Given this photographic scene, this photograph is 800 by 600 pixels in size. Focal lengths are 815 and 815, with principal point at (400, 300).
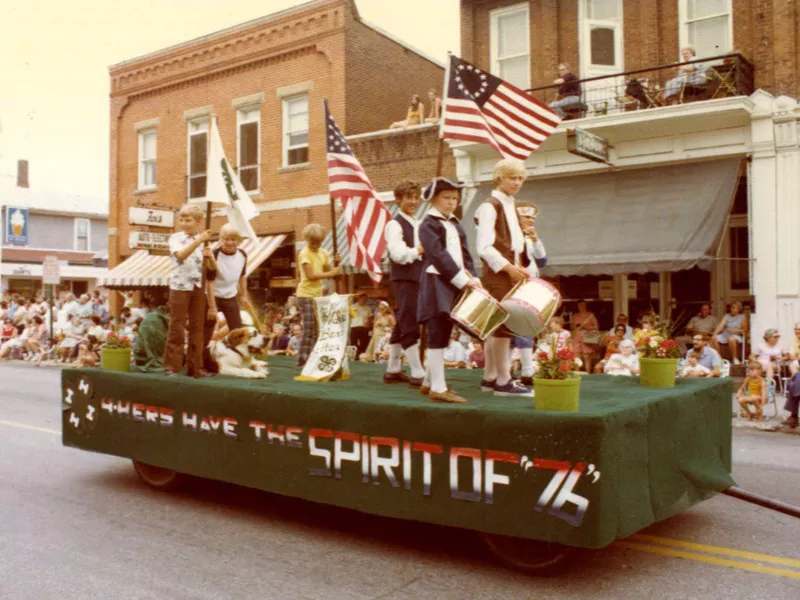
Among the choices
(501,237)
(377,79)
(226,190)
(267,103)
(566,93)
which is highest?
(377,79)

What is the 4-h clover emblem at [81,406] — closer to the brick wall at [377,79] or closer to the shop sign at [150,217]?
the shop sign at [150,217]

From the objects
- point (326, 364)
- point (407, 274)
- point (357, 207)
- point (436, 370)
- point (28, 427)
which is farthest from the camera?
point (28, 427)

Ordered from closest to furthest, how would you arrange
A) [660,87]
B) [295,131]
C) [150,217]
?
[660,87], [150,217], [295,131]

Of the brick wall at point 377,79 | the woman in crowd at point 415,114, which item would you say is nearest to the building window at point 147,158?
the brick wall at point 377,79

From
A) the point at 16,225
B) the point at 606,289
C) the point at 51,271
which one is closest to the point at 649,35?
the point at 606,289

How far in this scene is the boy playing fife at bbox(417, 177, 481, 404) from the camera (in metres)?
5.39

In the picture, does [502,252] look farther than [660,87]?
No

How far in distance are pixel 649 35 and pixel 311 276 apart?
1151 centimetres

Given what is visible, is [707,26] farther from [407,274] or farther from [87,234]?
[87,234]

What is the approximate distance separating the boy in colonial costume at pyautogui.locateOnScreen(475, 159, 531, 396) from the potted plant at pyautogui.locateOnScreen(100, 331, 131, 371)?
10.6 feet

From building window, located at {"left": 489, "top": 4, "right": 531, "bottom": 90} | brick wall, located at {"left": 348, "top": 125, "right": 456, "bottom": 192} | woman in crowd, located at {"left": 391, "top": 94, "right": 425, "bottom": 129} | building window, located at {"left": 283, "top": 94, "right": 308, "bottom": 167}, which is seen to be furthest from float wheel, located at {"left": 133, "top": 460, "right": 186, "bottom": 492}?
building window, located at {"left": 283, "top": 94, "right": 308, "bottom": 167}

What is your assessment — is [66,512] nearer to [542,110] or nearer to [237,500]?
[237,500]

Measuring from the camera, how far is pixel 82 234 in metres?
49.3

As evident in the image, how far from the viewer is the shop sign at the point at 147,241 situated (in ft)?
68.9
